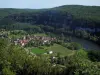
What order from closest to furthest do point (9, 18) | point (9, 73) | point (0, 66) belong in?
point (9, 73) → point (0, 66) → point (9, 18)

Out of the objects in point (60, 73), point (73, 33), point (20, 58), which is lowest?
point (73, 33)

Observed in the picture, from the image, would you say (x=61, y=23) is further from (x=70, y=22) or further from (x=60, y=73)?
(x=60, y=73)

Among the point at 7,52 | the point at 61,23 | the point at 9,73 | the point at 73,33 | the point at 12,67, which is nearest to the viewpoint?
the point at 9,73

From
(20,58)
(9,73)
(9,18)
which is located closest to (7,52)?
(20,58)

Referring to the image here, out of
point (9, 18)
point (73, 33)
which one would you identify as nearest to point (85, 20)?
point (73, 33)

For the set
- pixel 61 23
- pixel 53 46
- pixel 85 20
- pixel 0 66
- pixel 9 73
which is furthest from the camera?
pixel 61 23

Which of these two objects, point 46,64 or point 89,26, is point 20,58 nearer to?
point 46,64

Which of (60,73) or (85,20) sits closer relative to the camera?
(60,73)

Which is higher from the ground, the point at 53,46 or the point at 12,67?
the point at 12,67

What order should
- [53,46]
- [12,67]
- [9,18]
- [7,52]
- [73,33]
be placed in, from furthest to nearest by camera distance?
[9,18], [73,33], [53,46], [7,52], [12,67]
